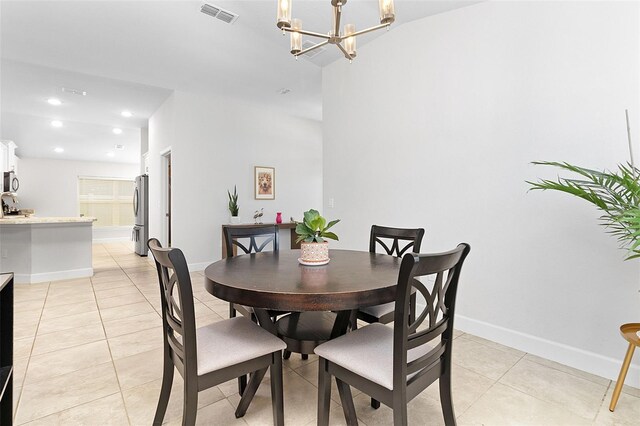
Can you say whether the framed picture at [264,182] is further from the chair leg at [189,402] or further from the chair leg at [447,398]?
the chair leg at [447,398]

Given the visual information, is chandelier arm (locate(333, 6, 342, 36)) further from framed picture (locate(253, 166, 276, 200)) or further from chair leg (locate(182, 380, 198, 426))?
framed picture (locate(253, 166, 276, 200))

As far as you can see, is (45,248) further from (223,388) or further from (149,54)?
(223,388)

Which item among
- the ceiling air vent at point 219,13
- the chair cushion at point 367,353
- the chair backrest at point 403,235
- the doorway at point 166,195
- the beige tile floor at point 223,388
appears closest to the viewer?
the chair cushion at point 367,353

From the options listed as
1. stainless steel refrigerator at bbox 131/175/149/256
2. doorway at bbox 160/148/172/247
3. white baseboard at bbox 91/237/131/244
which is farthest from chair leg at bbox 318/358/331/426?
white baseboard at bbox 91/237/131/244

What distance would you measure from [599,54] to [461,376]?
2263 mm

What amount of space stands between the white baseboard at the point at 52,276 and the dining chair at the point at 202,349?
4163 millimetres

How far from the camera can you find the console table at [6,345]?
4.12 feet

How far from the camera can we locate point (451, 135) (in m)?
2.71

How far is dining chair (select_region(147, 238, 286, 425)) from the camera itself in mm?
1169

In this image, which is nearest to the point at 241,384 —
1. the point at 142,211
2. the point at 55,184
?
the point at 142,211

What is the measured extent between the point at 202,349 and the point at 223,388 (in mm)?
713

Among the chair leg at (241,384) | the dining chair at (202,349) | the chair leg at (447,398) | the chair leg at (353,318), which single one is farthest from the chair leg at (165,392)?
the chair leg at (447,398)

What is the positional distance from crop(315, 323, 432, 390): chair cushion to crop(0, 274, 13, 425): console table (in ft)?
4.26

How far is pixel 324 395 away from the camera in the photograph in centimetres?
131
